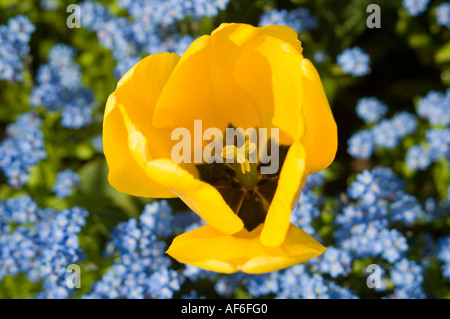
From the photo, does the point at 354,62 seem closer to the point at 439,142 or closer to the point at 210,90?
the point at 439,142

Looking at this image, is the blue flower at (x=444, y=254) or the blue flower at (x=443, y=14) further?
the blue flower at (x=443, y=14)

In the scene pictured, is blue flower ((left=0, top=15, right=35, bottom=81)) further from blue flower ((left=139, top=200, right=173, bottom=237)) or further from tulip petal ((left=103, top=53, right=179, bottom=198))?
tulip petal ((left=103, top=53, right=179, bottom=198))

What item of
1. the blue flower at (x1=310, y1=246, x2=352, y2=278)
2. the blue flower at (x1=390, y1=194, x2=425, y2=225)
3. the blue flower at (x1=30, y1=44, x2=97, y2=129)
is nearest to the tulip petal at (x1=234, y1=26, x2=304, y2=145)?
the blue flower at (x1=310, y1=246, x2=352, y2=278)

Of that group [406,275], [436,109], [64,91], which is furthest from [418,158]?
[64,91]

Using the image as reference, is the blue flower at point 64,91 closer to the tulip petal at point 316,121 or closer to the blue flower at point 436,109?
the tulip petal at point 316,121

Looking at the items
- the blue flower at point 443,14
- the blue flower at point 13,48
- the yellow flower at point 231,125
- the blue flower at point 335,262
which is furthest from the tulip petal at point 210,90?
the blue flower at point 443,14
